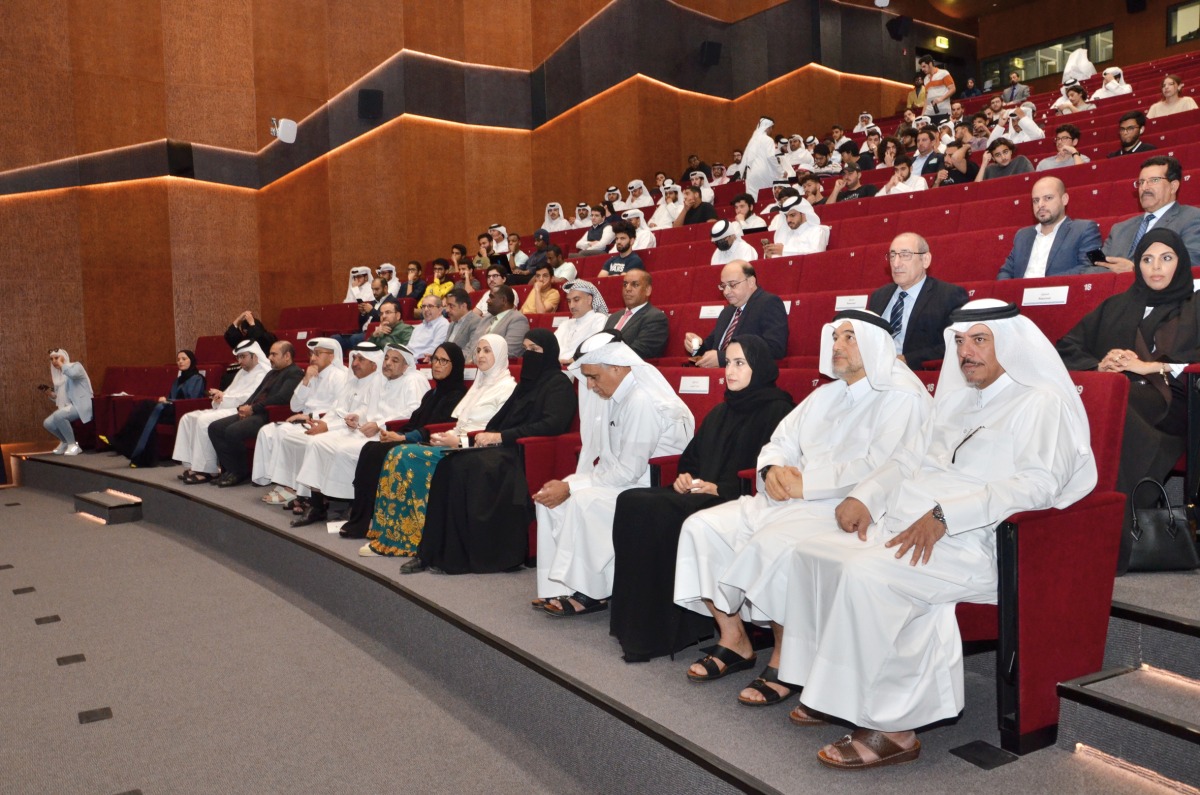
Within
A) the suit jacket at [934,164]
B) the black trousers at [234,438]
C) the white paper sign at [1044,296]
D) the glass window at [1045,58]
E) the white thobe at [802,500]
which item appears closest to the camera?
the white thobe at [802,500]

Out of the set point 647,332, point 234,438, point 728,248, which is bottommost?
point 234,438

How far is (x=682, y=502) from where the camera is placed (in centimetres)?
271

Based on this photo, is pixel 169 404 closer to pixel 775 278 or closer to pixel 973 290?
pixel 775 278

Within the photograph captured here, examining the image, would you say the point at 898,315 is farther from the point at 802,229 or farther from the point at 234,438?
the point at 234,438

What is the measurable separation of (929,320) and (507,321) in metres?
2.73

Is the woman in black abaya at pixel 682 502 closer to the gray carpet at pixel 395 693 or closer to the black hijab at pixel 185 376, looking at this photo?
the gray carpet at pixel 395 693

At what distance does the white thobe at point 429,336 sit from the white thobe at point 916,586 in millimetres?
4912

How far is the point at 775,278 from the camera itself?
5.09 m

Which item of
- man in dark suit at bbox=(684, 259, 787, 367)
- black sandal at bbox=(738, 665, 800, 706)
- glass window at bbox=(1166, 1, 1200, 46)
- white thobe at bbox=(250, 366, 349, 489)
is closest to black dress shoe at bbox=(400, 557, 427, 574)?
A: man in dark suit at bbox=(684, 259, 787, 367)

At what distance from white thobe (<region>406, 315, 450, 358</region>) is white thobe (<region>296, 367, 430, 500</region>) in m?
1.51

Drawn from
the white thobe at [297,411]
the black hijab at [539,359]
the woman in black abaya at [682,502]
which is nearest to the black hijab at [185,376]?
the white thobe at [297,411]

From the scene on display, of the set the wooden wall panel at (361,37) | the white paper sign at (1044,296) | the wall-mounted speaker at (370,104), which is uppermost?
the wooden wall panel at (361,37)

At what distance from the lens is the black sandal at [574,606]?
3.02 m

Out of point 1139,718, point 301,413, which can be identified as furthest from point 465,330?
point 1139,718
